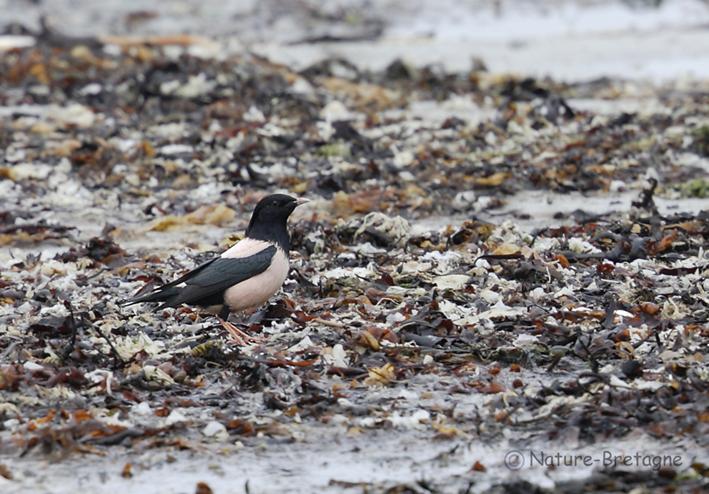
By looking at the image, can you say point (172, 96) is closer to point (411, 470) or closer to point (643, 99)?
point (643, 99)

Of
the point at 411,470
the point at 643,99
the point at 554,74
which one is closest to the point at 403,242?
the point at 411,470

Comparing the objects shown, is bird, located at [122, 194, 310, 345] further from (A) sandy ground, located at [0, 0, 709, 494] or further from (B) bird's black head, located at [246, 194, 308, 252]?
(A) sandy ground, located at [0, 0, 709, 494]

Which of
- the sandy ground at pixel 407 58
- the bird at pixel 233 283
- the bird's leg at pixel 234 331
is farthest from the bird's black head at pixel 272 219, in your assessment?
the sandy ground at pixel 407 58

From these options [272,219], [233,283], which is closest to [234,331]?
[233,283]

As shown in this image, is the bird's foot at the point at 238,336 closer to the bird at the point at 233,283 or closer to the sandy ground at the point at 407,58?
the bird at the point at 233,283

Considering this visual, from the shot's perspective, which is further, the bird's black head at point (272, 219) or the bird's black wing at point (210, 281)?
the bird's black head at point (272, 219)

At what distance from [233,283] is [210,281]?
128mm

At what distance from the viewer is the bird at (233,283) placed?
5828mm

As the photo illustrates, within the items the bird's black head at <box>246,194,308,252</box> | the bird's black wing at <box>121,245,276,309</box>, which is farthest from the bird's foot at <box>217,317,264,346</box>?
the bird's black head at <box>246,194,308,252</box>

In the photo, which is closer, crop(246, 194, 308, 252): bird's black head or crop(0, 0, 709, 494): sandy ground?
crop(0, 0, 709, 494): sandy ground

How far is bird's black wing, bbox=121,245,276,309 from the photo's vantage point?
5820mm

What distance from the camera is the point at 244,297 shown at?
590cm

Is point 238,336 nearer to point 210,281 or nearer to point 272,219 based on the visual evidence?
point 210,281

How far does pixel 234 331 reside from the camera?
581cm
